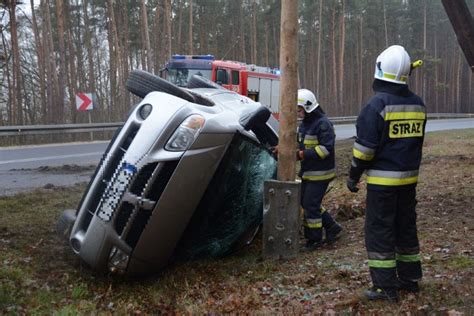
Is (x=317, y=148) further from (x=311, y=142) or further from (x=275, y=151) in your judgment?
(x=275, y=151)

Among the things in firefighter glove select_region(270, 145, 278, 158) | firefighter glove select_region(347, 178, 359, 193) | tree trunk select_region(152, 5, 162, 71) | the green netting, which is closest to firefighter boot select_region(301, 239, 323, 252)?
the green netting

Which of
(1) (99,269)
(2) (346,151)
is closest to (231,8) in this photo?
(2) (346,151)

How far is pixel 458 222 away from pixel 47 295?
13.5ft

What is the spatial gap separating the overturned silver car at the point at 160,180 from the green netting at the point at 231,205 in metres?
0.01

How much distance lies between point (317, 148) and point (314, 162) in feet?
0.56

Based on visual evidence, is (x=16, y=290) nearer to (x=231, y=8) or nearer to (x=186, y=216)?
(x=186, y=216)

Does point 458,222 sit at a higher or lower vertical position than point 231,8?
lower

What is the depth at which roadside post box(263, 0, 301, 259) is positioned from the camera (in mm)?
4656

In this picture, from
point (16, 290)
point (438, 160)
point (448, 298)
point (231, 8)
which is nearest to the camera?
point (448, 298)

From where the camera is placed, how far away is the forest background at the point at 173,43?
2520cm

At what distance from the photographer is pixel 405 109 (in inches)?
133

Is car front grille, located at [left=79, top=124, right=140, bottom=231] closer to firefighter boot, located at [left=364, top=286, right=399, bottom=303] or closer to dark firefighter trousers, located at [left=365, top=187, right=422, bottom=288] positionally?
dark firefighter trousers, located at [left=365, top=187, right=422, bottom=288]

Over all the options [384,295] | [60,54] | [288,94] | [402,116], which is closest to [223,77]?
[60,54]

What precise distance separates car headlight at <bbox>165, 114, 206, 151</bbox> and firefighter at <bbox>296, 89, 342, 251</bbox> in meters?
1.51
